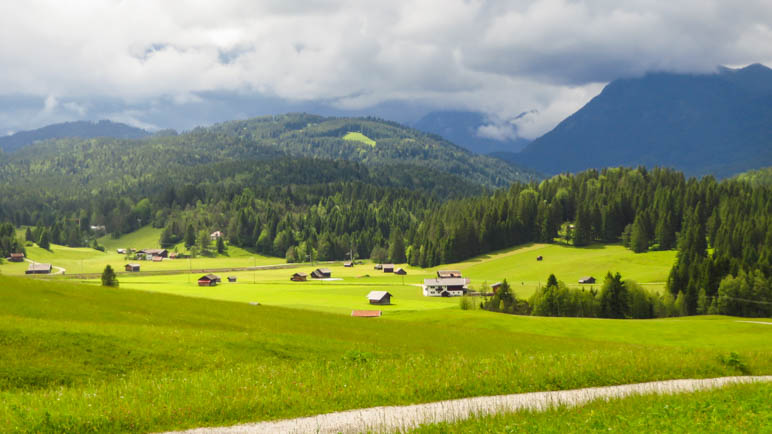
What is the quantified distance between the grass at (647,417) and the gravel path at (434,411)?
804 millimetres

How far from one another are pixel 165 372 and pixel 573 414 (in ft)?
55.8

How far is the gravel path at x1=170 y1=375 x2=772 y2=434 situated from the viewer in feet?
52.6

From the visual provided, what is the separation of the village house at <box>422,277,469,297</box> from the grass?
A: 396 ft

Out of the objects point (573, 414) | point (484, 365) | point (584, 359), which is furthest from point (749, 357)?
point (573, 414)

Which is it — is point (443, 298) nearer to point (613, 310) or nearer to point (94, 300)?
point (613, 310)

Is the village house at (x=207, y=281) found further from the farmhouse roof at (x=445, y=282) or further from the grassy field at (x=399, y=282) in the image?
the farmhouse roof at (x=445, y=282)

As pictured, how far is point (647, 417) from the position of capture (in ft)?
53.6

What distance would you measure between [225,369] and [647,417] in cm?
1743

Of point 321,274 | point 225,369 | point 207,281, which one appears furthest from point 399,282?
point 225,369

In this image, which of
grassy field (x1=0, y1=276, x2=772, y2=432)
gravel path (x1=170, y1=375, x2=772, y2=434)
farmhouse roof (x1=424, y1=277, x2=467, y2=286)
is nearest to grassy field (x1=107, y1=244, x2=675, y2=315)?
farmhouse roof (x1=424, y1=277, x2=467, y2=286)

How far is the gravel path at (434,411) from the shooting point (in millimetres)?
16031

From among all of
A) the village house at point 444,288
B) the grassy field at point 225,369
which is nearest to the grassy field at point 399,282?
the village house at point 444,288

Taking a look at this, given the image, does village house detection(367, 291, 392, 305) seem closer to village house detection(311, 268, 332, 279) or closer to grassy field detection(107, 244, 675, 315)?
grassy field detection(107, 244, 675, 315)

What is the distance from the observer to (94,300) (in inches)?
1806
